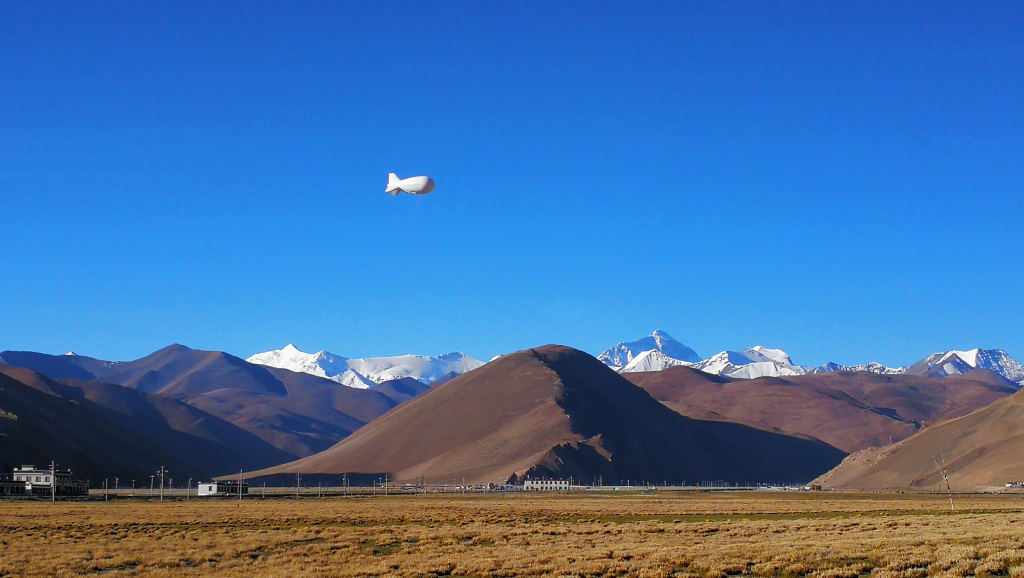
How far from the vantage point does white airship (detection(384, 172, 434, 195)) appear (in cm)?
11512

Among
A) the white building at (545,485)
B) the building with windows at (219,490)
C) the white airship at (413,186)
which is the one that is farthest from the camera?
the white building at (545,485)

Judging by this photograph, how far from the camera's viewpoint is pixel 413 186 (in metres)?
116

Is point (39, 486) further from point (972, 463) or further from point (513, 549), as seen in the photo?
point (972, 463)

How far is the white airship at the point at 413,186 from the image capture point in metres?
115

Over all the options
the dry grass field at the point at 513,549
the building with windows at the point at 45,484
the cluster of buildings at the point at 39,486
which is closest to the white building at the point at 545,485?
the building with windows at the point at 45,484

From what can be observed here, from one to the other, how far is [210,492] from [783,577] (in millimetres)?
129133

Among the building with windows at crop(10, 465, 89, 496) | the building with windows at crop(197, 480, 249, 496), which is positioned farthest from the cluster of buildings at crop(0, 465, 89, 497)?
the building with windows at crop(197, 480, 249, 496)

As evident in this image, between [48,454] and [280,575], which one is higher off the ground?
[48,454]

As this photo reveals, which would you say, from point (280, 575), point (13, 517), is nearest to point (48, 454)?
point (13, 517)

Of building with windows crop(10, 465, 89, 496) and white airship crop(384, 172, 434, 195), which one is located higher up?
white airship crop(384, 172, 434, 195)

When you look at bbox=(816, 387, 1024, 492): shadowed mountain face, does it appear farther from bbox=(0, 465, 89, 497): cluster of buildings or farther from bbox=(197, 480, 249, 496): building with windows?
bbox=(0, 465, 89, 497): cluster of buildings

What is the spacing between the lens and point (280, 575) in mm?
30891

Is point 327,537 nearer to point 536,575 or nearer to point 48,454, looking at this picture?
point 536,575

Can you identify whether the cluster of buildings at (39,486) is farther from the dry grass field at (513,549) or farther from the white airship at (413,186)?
the dry grass field at (513,549)
